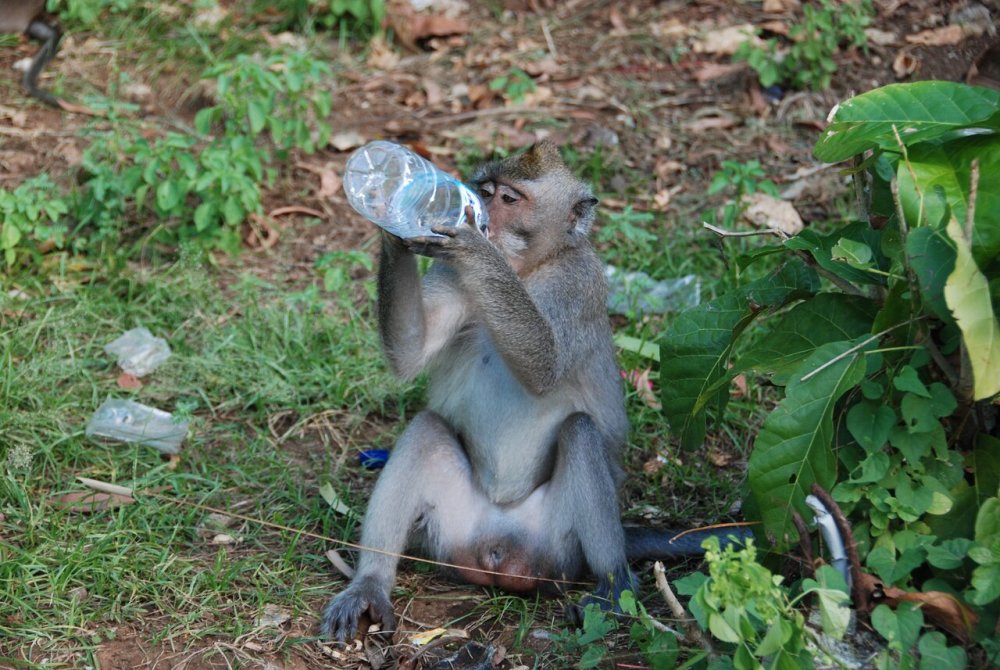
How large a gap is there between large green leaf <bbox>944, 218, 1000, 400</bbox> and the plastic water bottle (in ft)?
6.19

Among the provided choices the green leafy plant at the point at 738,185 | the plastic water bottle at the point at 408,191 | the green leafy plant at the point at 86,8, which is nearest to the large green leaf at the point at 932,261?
the plastic water bottle at the point at 408,191

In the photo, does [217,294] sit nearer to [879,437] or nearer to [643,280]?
[643,280]

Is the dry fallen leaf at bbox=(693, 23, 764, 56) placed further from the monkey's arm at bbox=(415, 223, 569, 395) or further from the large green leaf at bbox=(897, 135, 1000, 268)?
the large green leaf at bbox=(897, 135, 1000, 268)

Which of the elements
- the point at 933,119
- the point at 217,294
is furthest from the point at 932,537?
the point at 217,294

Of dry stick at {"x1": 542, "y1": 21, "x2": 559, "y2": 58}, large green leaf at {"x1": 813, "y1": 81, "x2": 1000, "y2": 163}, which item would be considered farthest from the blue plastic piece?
dry stick at {"x1": 542, "y1": 21, "x2": 559, "y2": 58}

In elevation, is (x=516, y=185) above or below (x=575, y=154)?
above

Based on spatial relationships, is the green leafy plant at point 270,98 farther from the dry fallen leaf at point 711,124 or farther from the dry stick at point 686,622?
the dry stick at point 686,622

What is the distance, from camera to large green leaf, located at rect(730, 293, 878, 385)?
3609mm

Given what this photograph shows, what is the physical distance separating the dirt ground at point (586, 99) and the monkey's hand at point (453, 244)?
9.12 ft

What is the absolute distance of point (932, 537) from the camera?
10.6ft

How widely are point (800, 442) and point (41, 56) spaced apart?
6632 mm

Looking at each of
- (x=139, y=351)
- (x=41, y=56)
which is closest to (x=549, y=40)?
(x=41, y=56)

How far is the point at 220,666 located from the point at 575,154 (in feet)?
14.6

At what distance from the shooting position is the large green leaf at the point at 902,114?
→ 11.0 feet
